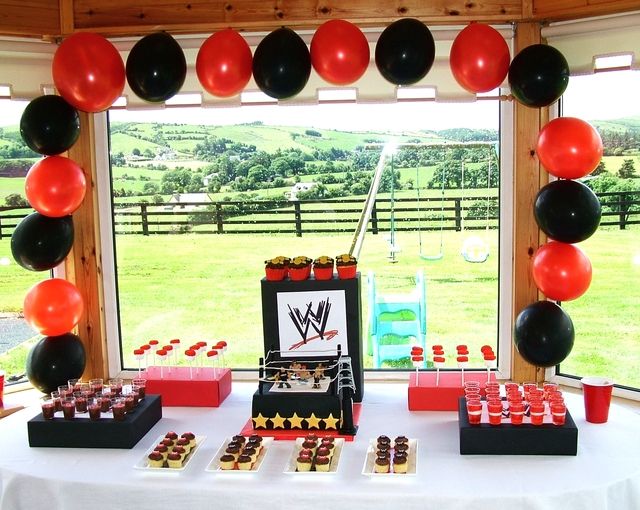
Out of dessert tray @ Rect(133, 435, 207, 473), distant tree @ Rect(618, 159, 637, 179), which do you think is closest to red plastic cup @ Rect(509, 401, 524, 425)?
dessert tray @ Rect(133, 435, 207, 473)

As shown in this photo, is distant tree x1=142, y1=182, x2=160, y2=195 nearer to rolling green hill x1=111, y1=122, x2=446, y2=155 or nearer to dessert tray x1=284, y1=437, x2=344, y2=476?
rolling green hill x1=111, y1=122, x2=446, y2=155

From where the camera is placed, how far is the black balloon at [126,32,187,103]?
111 inches

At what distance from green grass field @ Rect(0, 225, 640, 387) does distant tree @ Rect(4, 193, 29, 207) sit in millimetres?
615

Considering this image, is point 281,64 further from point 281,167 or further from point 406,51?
point 281,167

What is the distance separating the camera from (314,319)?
2961 millimetres

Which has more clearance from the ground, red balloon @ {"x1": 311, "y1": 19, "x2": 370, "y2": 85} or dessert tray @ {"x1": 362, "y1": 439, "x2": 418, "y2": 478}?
red balloon @ {"x1": 311, "y1": 19, "x2": 370, "y2": 85}

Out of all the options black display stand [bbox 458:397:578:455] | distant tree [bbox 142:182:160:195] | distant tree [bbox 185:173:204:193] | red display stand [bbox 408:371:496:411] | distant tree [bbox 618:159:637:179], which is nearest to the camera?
black display stand [bbox 458:397:578:455]

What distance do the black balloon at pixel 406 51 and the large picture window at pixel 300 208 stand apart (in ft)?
4.48

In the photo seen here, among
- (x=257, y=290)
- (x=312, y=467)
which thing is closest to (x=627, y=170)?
(x=312, y=467)

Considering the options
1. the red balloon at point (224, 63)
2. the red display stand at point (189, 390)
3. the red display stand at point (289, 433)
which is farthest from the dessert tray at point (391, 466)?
the red balloon at point (224, 63)

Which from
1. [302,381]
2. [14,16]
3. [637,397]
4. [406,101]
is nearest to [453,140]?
[406,101]

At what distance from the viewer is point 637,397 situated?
3.19 metres

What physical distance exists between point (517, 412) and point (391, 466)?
1.59 feet

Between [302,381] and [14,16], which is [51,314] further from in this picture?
[14,16]
